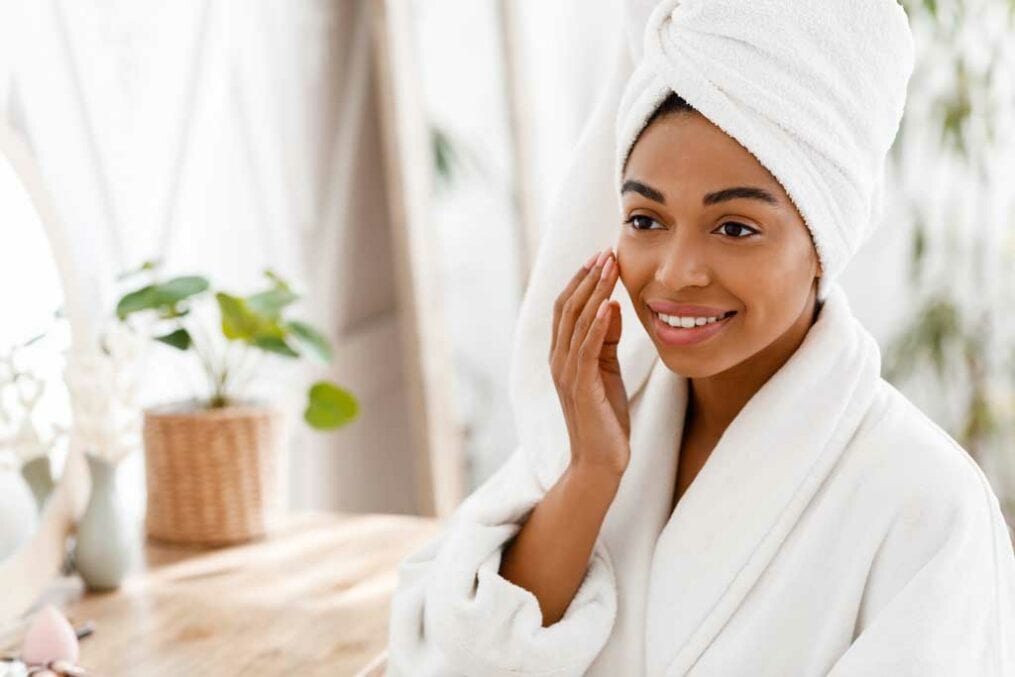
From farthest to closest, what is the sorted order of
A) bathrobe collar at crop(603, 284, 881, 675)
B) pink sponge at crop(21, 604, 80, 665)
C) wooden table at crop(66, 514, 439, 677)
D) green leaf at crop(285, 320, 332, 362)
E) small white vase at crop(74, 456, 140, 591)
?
green leaf at crop(285, 320, 332, 362) < small white vase at crop(74, 456, 140, 591) < wooden table at crop(66, 514, 439, 677) < pink sponge at crop(21, 604, 80, 665) < bathrobe collar at crop(603, 284, 881, 675)

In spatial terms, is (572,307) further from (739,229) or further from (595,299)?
(739,229)

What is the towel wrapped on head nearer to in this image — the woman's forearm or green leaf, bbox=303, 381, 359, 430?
the woman's forearm

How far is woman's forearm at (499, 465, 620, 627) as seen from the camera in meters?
1.17

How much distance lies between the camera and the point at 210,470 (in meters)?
1.71

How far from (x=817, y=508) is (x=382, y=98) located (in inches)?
68.8

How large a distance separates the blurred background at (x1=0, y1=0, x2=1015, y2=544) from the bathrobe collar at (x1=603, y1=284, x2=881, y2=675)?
1.04 metres

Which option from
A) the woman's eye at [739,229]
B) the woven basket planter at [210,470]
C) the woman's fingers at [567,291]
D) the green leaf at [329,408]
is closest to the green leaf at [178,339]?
the woven basket planter at [210,470]

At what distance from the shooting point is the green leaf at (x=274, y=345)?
5.65ft

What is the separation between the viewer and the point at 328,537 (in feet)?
5.84

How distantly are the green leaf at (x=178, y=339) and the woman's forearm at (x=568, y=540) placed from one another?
27.1 inches

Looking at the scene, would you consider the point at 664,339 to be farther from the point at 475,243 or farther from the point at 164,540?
the point at 475,243

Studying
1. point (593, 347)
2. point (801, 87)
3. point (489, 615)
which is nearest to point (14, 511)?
point (489, 615)

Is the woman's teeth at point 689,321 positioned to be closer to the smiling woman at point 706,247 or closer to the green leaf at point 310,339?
the smiling woman at point 706,247

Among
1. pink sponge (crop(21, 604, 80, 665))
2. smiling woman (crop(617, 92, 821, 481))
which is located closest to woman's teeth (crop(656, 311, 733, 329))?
smiling woman (crop(617, 92, 821, 481))
